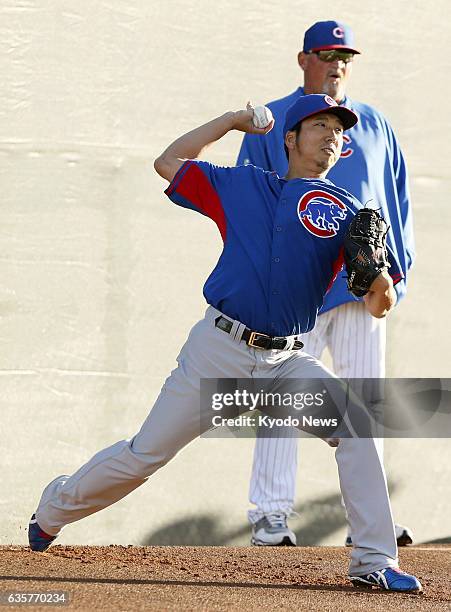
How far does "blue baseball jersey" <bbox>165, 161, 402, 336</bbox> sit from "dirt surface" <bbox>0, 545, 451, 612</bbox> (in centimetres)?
86

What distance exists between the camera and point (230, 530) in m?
6.00

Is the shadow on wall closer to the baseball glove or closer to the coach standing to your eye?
the coach standing

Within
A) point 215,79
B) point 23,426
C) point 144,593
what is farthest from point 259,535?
point 215,79

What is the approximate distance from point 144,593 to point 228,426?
256 cm

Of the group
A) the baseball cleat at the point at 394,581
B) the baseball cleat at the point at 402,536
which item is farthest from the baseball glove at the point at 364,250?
the baseball cleat at the point at 402,536

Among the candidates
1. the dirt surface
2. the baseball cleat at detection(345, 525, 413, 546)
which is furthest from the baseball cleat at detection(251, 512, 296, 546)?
the baseball cleat at detection(345, 525, 413, 546)

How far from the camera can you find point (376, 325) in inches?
206

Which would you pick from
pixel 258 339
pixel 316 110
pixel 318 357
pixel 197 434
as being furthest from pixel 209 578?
pixel 316 110

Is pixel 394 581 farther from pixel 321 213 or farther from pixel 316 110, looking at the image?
pixel 316 110

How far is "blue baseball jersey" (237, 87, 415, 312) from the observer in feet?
16.8

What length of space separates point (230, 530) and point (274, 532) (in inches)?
31.8

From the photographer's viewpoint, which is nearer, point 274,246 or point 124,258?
point 274,246

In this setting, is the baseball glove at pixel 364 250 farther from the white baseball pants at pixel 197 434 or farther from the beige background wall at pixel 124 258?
the beige background wall at pixel 124 258

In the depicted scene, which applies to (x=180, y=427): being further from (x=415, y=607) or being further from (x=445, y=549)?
(x=445, y=549)
